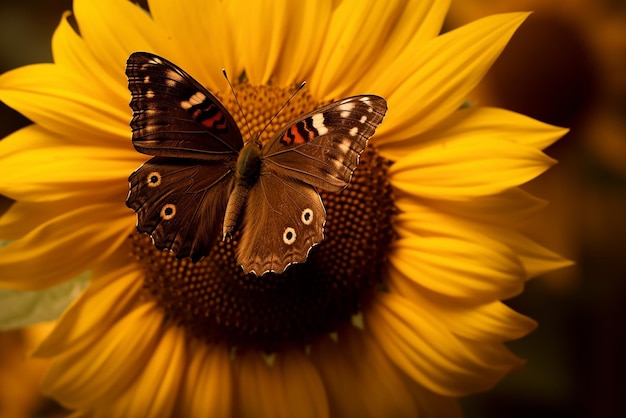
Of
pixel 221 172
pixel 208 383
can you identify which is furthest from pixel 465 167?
pixel 208 383

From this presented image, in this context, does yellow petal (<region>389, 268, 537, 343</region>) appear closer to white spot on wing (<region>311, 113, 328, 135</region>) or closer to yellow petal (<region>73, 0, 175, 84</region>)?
white spot on wing (<region>311, 113, 328, 135</region>)

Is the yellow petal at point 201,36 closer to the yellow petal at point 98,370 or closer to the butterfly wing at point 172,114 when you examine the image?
the butterfly wing at point 172,114

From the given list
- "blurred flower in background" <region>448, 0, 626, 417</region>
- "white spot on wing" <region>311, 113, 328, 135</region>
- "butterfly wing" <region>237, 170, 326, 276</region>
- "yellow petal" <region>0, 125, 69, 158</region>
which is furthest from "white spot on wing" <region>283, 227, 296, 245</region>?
"blurred flower in background" <region>448, 0, 626, 417</region>

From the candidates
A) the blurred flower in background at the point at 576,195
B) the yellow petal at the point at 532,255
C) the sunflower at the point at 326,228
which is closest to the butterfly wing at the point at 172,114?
the sunflower at the point at 326,228

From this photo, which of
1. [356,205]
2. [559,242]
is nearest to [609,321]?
[559,242]

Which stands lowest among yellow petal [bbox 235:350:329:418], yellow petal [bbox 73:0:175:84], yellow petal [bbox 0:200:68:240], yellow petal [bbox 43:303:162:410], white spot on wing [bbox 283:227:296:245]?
yellow petal [bbox 43:303:162:410]

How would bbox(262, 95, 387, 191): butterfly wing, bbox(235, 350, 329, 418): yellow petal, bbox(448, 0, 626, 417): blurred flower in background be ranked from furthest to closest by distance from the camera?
bbox(448, 0, 626, 417): blurred flower in background, bbox(235, 350, 329, 418): yellow petal, bbox(262, 95, 387, 191): butterfly wing
